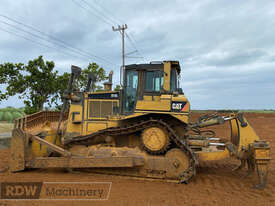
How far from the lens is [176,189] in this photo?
5.20 m

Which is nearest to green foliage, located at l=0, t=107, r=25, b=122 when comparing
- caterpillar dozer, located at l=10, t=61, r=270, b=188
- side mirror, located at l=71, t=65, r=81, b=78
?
caterpillar dozer, located at l=10, t=61, r=270, b=188

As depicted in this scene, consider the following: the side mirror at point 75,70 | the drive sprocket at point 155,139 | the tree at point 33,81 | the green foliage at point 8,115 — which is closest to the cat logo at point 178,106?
the drive sprocket at point 155,139

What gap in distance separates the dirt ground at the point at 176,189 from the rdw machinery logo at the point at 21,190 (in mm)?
277

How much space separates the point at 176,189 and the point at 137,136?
5.88 feet

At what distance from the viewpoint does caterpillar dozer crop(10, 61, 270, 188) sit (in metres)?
5.63

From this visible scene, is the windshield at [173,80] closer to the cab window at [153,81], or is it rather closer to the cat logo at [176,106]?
the cab window at [153,81]

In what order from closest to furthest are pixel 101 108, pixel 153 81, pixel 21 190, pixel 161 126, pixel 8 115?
pixel 21 190 → pixel 161 126 → pixel 153 81 → pixel 101 108 → pixel 8 115

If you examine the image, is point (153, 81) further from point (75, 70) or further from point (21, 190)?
point (21, 190)

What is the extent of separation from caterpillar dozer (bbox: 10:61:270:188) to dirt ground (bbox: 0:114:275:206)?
0.27 meters

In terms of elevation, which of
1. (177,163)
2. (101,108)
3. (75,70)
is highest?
(75,70)

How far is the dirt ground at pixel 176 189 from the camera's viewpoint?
4.53 meters

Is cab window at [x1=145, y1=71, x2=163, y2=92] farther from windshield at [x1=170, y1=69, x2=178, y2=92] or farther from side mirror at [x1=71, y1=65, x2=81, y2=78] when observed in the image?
side mirror at [x1=71, y1=65, x2=81, y2=78]

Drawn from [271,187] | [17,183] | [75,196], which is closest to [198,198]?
[271,187]

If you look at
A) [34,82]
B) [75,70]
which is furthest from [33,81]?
[75,70]
